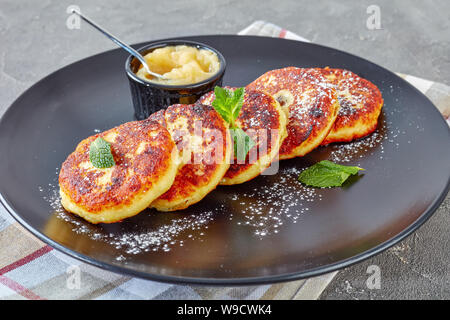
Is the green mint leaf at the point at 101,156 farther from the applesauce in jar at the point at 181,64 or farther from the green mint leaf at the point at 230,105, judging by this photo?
the applesauce in jar at the point at 181,64

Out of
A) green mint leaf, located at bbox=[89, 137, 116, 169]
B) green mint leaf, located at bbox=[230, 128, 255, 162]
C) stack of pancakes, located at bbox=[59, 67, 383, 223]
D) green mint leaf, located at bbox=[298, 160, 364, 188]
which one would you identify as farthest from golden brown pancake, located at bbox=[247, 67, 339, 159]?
green mint leaf, located at bbox=[89, 137, 116, 169]

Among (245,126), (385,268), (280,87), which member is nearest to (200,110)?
(245,126)

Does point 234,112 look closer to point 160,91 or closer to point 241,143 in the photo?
point 241,143

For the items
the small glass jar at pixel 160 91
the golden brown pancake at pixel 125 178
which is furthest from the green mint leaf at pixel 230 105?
the small glass jar at pixel 160 91

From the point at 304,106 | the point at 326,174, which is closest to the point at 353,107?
the point at 304,106

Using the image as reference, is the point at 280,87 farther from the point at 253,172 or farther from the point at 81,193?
the point at 81,193

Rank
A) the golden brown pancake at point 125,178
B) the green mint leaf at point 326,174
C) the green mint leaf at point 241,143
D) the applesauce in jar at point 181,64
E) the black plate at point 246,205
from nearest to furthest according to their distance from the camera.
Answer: the black plate at point 246,205, the golden brown pancake at point 125,178, the green mint leaf at point 241,143, the green mint leaf at point 326,174, the applesauce in jar at point 181,64

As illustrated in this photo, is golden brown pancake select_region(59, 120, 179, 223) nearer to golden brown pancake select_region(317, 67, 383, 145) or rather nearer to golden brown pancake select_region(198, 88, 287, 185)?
golden brown pancake select_region(198, 88, 287, 185)
